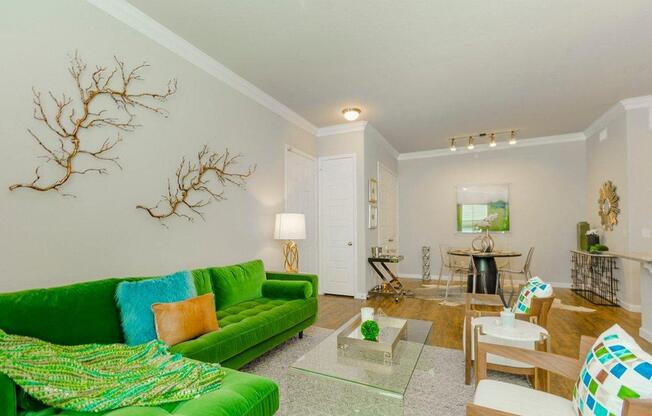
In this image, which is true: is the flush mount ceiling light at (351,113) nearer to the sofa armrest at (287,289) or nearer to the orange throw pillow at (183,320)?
the sofa armrest at (287,289)

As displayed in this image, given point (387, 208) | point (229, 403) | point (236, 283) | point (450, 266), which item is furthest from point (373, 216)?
point (229, 403)

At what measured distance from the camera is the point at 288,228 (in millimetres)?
4094

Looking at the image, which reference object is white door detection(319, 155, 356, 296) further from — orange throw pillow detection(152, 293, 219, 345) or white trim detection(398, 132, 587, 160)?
orange throw pillow detection(152, 293, 219, 345)

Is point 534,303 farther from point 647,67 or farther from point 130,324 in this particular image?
point 647,67

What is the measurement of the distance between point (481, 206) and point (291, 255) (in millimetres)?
4501

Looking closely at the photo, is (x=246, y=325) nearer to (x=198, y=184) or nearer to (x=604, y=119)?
(x=198, y=184)

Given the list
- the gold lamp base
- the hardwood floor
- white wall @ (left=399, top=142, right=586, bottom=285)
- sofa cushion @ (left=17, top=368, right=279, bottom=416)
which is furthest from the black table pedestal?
sofa cushion @ (left=17, top=368, right=279, bottom=416)

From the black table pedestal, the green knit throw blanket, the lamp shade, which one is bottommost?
the black table pedestal

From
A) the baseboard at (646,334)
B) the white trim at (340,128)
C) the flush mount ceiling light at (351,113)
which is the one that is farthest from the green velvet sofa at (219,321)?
the baseboard at (646,334)

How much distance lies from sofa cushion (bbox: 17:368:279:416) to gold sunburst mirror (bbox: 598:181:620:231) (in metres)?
5.68

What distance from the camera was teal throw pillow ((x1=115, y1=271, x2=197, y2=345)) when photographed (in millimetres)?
2055

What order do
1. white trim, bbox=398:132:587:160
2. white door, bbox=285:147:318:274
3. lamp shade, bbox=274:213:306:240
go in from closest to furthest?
lamp shade, bbox=274:213:306:240, white door, bbox=285:147:318:274, white trim, bbox=398:132:587:160

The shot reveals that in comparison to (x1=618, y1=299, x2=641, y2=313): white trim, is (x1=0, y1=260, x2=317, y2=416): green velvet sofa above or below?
above

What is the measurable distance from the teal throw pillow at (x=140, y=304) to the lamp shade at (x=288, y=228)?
1.86 metres
